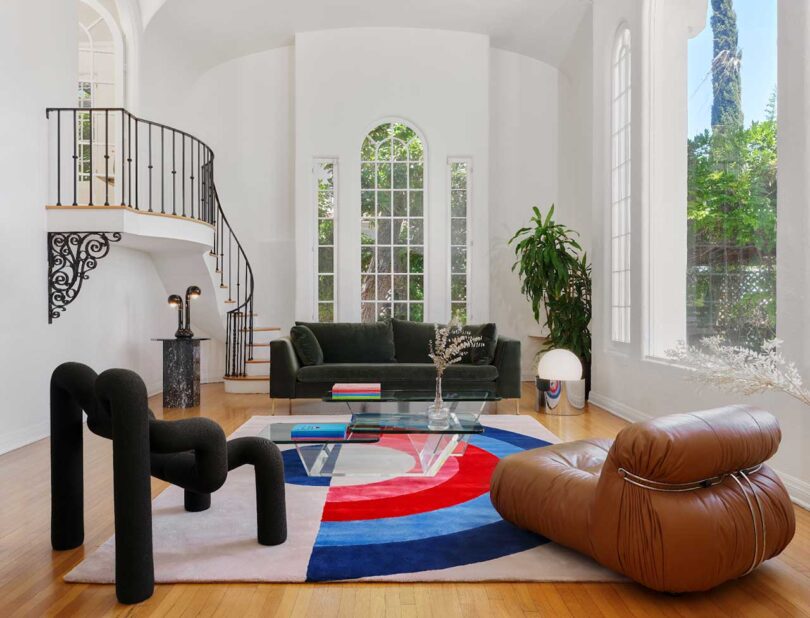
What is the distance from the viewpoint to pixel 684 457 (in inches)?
79.4

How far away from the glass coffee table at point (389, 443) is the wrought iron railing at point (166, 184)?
3.26 m

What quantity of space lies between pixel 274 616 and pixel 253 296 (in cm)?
646

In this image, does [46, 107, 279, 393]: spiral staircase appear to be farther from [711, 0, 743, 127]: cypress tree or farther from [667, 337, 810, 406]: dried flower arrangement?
[667, 337, 810, 406]: dried flower arrangement

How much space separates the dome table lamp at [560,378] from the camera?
561 cm

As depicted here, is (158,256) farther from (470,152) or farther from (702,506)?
(702,506)

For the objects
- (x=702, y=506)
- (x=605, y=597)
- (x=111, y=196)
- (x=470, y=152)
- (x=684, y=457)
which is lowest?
(x=605, y=597)

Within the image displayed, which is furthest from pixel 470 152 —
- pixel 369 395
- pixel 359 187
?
pixel 369 395

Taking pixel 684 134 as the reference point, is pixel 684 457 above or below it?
below

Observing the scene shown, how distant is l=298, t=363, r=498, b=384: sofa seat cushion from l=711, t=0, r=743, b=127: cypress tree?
273cm

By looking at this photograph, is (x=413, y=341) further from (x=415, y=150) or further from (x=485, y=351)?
(x=415, y=150)

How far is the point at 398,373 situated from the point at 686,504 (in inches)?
148

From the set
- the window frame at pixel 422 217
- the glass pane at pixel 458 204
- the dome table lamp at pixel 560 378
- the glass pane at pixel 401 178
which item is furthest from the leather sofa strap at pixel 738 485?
the glass pane at pixel 401 178

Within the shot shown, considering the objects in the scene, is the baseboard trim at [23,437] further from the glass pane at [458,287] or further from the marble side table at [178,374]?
the glass pane at [458,287]

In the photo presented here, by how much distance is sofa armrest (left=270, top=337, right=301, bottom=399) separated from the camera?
556 cm
